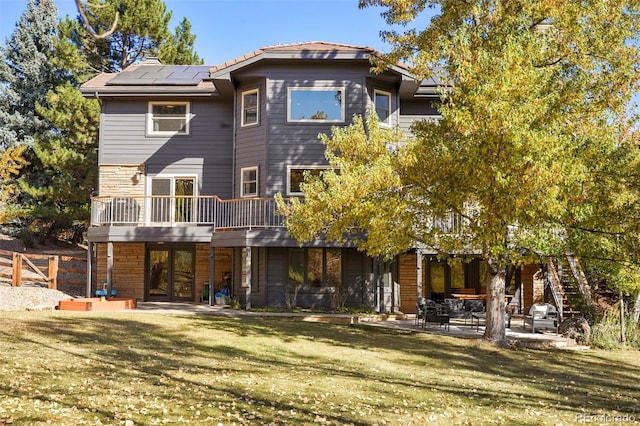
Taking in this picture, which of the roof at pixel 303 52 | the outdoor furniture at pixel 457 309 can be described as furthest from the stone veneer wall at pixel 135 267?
the outdoor furniture at pixel 457 309

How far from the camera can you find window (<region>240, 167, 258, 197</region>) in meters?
21.0

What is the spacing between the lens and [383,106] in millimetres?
21188

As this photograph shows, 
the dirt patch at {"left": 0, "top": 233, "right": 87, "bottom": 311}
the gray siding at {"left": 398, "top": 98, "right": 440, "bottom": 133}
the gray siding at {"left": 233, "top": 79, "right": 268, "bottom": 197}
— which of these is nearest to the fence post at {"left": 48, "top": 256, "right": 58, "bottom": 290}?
the dirt patch at {"left": 0, "top": 233, "right": 87, "bottom": 311}

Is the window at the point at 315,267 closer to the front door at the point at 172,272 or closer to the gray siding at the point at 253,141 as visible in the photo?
the gray siding at the point at 253,141

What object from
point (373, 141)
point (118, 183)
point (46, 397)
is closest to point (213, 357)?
point (46, 397)

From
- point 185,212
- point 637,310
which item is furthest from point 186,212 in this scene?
point 637,310

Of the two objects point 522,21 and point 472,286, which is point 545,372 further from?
point 472,286

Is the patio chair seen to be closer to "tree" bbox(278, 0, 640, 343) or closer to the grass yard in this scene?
the grass yard

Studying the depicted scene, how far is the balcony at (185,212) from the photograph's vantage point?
776 inches

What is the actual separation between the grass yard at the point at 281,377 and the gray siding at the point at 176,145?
7.25 meters

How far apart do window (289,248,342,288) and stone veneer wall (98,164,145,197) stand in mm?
6232

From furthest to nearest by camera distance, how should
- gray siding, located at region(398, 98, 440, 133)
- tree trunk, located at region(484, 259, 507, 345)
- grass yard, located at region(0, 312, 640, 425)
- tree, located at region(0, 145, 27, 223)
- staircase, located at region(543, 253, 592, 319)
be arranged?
tree, located at region(0, 145, 27, 223) < gray siding, located at region(398, 98, 440, 133) < staircase, located at region(543, 253, 592, 319) < tree trunk, located at region(484, 259, 507, 345) < grass yard, located at region(0, 312, 640, 425)

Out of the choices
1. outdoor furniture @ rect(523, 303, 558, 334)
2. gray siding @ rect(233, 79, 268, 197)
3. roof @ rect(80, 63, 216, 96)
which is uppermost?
roof @ rect(80, 63, 216, 96)

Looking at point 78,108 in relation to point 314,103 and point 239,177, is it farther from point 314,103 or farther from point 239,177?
point 314,103
